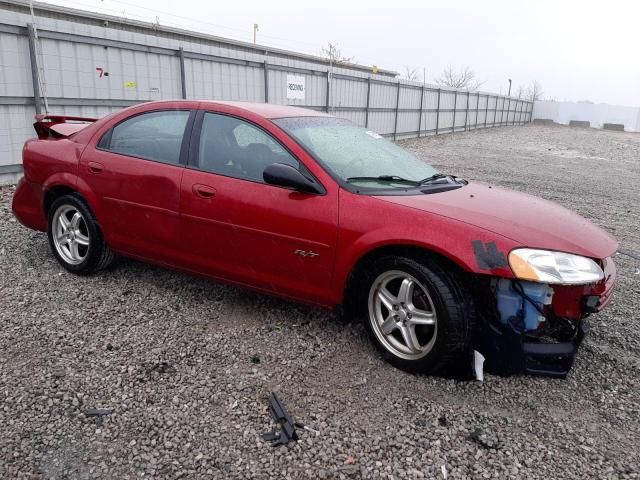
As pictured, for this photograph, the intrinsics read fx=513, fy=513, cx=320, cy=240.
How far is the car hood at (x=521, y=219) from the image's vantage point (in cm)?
280

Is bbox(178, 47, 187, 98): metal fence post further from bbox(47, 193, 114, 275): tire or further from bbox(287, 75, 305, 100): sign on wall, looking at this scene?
bbox(47, 193, 114, 275): tire

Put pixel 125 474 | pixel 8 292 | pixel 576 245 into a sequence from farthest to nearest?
pixel 8 292
pixel 576 245
pixel 125 474

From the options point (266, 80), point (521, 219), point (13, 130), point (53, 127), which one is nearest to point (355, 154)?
point (521, 219)

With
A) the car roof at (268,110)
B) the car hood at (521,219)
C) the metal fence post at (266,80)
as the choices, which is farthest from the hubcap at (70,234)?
the metal fence post at (266,80)

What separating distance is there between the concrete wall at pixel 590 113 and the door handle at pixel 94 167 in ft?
191

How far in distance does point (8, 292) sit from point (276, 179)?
8.09 feet

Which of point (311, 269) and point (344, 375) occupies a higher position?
point (311, 269)

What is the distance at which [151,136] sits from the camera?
12.8ft

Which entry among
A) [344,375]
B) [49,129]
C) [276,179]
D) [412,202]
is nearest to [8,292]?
[49,129]

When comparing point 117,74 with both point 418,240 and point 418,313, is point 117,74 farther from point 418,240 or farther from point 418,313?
point 418,313

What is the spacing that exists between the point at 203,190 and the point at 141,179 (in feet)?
1.94

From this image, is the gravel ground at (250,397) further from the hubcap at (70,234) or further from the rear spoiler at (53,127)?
the rear spoiler at (53,127)

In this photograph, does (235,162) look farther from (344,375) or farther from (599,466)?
(599,466)

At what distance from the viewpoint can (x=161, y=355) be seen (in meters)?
3.16
